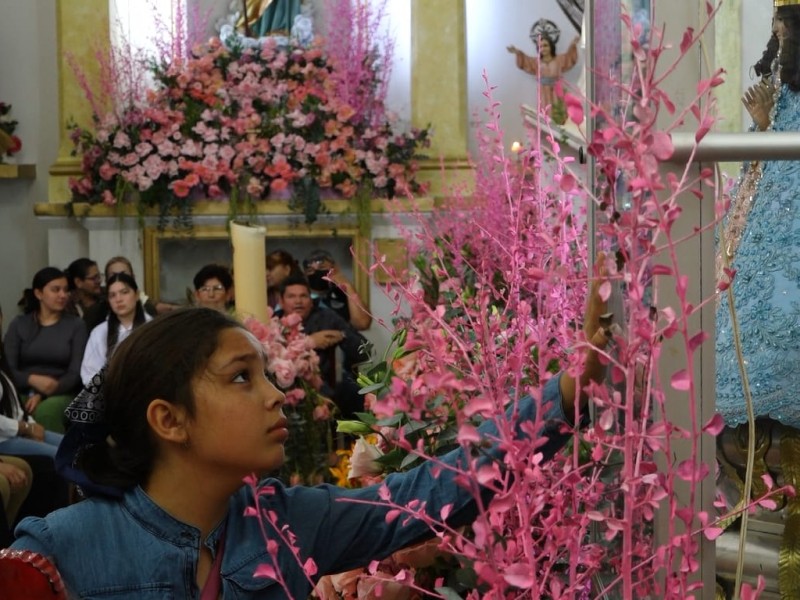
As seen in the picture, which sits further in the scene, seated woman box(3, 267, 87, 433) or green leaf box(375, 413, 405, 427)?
seated woman box(3, 267, 87, 433)

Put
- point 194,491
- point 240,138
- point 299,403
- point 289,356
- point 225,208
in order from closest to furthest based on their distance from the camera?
1. point 194,491
2. point 289,356
3. point 299,403
4. point 240,138
5. point 225,208

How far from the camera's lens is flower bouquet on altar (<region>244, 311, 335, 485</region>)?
3723 millimetres

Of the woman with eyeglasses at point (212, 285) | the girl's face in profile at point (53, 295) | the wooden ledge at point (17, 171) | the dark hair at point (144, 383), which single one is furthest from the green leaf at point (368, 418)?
the wooden ledge at point (17, 171)

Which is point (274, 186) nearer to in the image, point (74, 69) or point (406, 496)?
point (74, 69)

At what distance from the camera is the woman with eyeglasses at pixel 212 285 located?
226 inches

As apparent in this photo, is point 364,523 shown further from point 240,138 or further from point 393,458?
point 240,138

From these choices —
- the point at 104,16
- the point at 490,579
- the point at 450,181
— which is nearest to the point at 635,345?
the point at 490,579

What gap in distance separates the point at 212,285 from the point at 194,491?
14.4ft

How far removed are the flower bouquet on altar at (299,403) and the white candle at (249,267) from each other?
416 mm

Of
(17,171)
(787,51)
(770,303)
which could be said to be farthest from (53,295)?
(787,51)

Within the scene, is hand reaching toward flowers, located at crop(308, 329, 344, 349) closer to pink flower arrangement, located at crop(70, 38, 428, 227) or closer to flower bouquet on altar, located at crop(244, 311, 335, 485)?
flower bouquet on altar, located at crop(244, 311, 335, 485)

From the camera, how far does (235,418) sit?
1.45 metres

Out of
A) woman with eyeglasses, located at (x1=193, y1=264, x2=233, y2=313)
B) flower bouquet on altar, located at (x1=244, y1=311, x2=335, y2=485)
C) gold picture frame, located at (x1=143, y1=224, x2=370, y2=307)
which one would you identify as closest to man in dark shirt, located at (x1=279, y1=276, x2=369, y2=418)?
woman with eyeglasses, located at (x1=193, y1=264, x2=233, y2=313)

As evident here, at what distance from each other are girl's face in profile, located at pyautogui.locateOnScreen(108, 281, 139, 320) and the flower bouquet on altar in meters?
1.89
